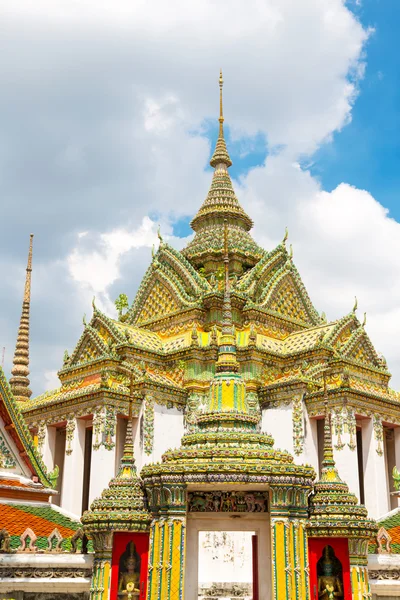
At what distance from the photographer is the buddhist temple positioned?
11.4 m

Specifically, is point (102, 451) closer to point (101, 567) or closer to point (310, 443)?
point (310, 443)

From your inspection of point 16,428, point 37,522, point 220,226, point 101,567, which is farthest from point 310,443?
point 101,567

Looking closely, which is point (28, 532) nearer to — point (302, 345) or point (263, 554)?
point (263, 554)

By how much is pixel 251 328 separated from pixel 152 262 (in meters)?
6.05

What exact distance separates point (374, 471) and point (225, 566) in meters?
5.80

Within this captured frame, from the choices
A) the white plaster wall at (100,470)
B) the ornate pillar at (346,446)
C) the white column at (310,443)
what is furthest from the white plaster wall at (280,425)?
the white plaster wall at (100,470)

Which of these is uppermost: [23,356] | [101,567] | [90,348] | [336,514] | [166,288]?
[166,288]

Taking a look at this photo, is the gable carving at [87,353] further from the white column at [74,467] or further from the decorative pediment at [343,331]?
the decorative pediment at [343,331]

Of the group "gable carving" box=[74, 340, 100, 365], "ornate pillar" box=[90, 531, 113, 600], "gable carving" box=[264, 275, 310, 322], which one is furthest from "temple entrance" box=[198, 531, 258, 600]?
"ornate pillar" box=[90, 531, 113, 600]

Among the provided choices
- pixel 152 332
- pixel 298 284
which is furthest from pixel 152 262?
pixel 298 284

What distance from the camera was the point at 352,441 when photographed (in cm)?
2358

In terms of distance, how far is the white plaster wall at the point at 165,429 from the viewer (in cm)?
2462

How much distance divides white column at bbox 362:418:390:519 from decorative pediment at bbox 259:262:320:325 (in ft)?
19.6

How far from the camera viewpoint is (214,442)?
1184cm
